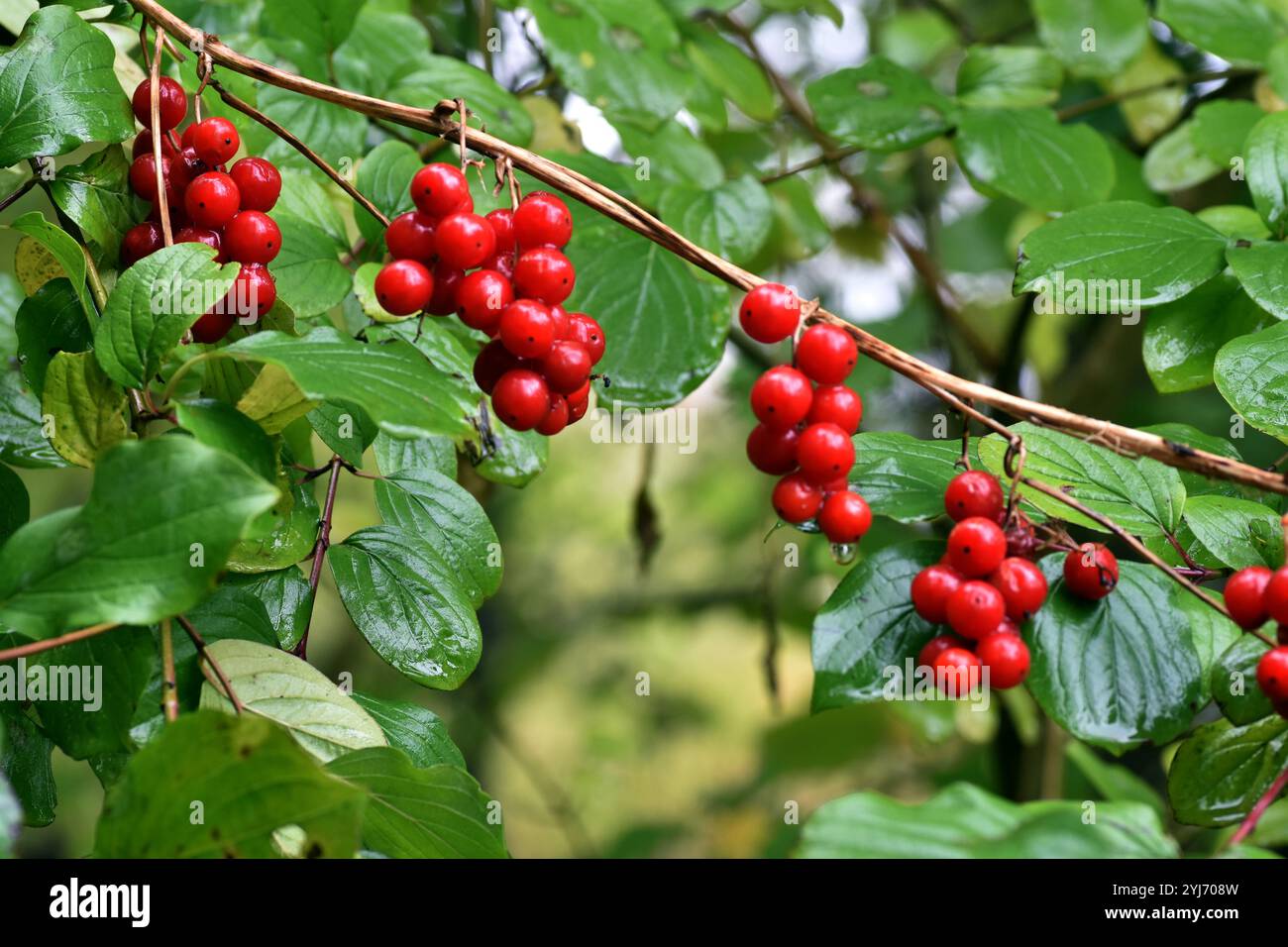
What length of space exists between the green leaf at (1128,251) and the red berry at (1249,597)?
0.30 meters

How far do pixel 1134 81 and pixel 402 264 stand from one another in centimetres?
130

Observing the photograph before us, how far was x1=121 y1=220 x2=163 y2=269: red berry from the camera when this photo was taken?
2.28 ft

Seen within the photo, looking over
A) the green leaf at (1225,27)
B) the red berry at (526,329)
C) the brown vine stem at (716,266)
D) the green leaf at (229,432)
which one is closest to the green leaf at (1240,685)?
the brown vine stem at (716,266)

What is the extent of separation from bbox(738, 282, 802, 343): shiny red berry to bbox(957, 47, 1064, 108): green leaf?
0.73 meters

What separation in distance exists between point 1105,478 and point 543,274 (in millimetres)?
380

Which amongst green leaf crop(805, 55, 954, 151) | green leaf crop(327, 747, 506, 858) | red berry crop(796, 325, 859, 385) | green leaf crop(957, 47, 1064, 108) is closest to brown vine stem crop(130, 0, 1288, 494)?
red berry crop(796, 325, 859, 385)

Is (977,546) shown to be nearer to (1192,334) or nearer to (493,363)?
(493,363)

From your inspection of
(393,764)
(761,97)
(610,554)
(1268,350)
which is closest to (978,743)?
(610,554)

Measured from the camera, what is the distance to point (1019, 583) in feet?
1.93

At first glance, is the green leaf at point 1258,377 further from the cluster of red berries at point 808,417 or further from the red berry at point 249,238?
the red berry at point 249,238

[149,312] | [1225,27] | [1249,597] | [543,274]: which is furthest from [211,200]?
[1225,27]

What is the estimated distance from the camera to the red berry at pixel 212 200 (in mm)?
654

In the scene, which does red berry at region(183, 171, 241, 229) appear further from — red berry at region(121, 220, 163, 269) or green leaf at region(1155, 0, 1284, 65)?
green leaf at region(1155, 0, 1284, 65)

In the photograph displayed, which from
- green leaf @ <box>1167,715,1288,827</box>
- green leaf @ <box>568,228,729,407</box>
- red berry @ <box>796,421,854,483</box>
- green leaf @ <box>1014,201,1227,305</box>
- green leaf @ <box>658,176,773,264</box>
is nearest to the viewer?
red berry @ <box>796,421,854,483</box>
